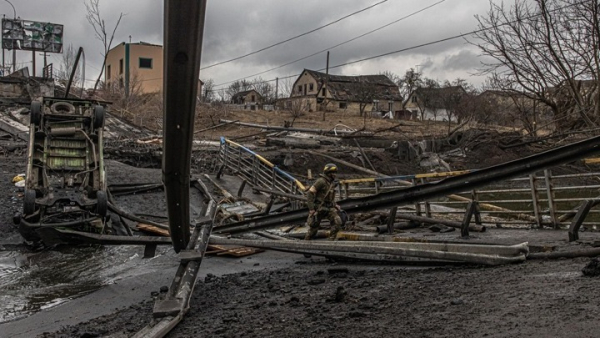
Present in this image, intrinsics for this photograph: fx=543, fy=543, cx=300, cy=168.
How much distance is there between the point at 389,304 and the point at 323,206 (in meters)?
5.12

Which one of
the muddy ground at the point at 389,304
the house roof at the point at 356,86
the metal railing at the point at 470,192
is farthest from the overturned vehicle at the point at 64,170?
the house roof at the point at 356,86

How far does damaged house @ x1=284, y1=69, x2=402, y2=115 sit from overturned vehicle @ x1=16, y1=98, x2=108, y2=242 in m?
56.0

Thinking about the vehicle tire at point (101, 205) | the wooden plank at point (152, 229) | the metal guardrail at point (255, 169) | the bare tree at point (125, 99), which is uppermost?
the bare tree at point (125, 99)

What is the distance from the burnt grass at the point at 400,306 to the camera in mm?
3988

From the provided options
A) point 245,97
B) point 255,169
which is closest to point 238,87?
point 245,97

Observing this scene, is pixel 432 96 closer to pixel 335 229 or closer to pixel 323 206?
pixel 323 206

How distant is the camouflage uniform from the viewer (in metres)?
9.73

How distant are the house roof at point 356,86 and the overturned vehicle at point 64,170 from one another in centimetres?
6316

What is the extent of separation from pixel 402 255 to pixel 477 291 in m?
1.82

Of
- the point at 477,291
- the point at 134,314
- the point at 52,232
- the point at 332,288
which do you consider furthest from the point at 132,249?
the point at 477,291

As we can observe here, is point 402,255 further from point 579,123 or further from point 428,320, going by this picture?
point 579,123

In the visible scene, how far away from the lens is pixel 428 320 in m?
4.27

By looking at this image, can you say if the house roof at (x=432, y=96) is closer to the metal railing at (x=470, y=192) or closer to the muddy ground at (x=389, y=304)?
the metal railing at (x=470, y=192)

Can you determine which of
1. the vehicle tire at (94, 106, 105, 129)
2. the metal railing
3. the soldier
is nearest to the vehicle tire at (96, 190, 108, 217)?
the vehicle tire at (94, 106, 105, 129)
